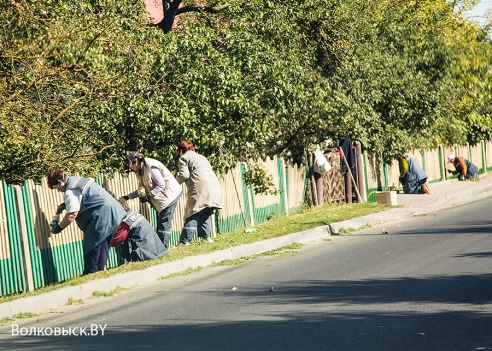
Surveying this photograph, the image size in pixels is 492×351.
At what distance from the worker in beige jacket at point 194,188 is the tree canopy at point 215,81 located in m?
0.82

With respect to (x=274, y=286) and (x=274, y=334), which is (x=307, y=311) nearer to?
(x=274, y=334)

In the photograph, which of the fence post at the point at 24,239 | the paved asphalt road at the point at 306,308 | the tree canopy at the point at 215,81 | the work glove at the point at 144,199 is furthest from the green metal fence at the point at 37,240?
the paved asphalt road at the point at 306,308

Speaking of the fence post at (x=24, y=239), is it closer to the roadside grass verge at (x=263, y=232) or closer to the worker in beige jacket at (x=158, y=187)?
the roadside grass verge at (x=263, y=232)

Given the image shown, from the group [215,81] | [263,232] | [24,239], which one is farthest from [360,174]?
[24,239]

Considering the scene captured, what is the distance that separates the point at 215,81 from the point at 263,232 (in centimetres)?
286

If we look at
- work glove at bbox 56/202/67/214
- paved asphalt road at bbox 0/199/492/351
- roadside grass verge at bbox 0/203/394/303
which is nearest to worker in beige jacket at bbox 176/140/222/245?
roadside grass verge at bbox 0/203/394/303

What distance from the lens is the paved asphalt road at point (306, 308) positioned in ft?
21.7

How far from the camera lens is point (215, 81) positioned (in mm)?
14875

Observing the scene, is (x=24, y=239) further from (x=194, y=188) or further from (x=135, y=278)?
(x=194, y=188)

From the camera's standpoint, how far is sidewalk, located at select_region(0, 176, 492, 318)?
9031 mm

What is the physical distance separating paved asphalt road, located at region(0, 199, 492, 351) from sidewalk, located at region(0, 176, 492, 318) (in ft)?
0.80

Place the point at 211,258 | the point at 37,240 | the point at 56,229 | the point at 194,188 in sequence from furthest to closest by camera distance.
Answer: the point at 194,188, the point at 211,258, the point at 37,240, the point at 56,229

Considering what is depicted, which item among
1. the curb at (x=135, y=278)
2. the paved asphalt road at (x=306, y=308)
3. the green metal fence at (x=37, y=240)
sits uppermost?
the green metal fence at (x=37, y=240)

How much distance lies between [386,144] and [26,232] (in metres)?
16.7
